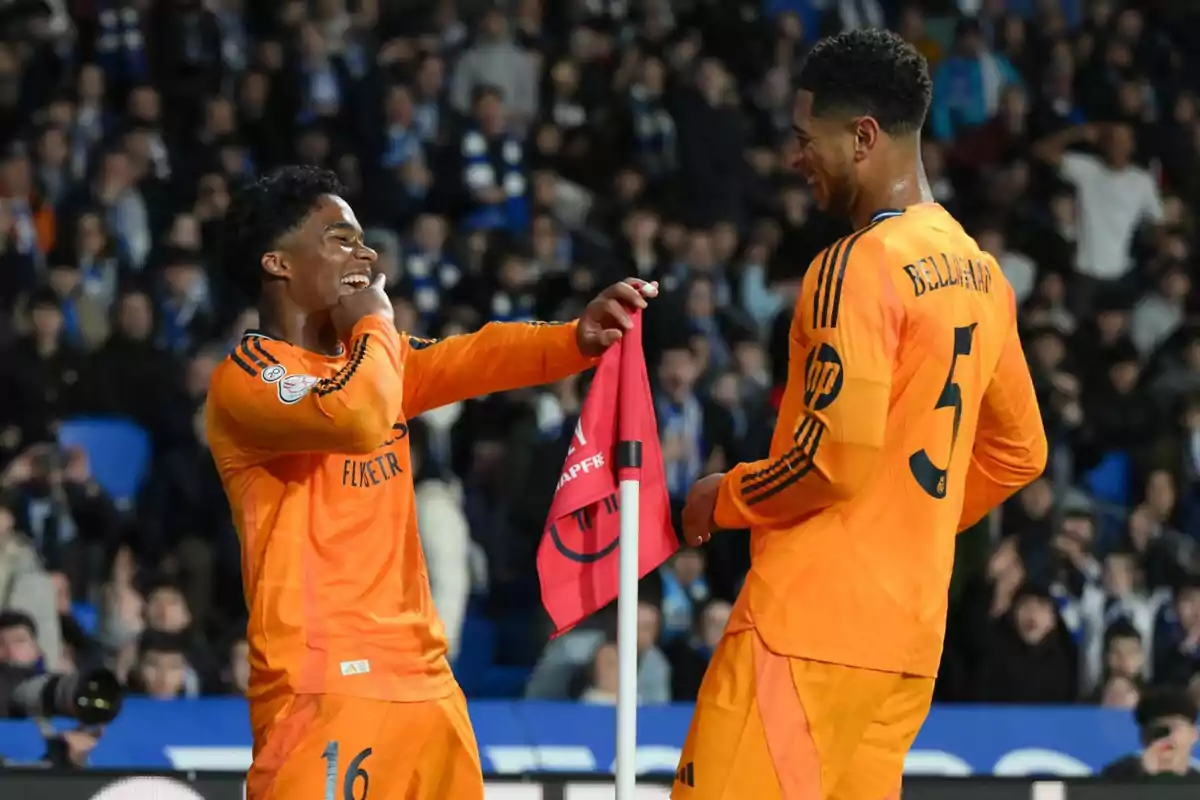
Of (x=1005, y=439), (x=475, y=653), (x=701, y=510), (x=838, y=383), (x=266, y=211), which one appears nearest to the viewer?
(x=838, y=383)

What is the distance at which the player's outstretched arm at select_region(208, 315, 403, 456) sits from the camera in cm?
465

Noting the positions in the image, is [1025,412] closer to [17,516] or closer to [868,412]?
[868,412]

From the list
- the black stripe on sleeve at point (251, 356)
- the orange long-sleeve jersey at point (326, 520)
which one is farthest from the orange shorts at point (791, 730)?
the black stripe on sleeve at point (251, 356)

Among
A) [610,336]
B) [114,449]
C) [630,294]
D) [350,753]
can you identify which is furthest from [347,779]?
[114,449]

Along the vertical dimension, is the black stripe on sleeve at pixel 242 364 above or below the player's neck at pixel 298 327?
below

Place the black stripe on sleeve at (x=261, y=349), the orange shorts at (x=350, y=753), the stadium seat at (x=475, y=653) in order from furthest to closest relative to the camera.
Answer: the stadium seat at (x=475, y=653) < the black stripe on sleeve at (x=261, y=349) < the orange shorts at (x=350, y=753)

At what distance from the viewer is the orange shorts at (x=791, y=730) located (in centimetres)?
409

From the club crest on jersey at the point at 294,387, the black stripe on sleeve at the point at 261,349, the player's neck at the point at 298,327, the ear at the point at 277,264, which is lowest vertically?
the club crest on jersey at the point at 294,387

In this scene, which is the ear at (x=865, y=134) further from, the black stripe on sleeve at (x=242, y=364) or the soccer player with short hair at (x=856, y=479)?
the black stripe on sleeve at (x=242, y=364)

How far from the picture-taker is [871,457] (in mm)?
4102

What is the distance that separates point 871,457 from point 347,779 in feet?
4.92

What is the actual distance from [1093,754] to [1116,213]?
5862mm

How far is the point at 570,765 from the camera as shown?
7.90 m

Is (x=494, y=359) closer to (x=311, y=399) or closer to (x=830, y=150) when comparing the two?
(x=311, y=399)
